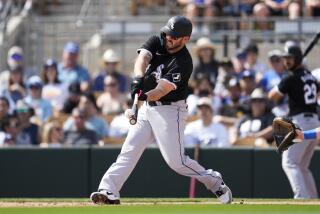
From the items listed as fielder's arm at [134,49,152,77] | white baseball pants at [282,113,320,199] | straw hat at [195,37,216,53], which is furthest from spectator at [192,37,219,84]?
fielder's arm at [134,49,152,77]

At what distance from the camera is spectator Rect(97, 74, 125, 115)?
16153 millimetres

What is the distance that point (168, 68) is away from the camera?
32.7 ft

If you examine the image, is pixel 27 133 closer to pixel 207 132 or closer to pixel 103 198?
pixel 207 132

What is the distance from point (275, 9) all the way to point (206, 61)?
2.20 meters

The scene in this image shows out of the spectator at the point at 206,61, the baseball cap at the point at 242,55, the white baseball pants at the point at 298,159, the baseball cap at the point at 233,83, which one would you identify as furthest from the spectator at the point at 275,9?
the white baseball pants at the point at 298,159

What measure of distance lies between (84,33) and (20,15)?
1347mm

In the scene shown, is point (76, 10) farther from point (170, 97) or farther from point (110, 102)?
point (170, 97)

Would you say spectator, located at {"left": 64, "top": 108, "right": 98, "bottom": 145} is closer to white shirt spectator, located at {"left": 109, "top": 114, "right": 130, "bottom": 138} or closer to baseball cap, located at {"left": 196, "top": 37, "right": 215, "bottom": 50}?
white shirt spectator, located at {"left": 109, "top": 114, "right": 130, "bottom": 138}

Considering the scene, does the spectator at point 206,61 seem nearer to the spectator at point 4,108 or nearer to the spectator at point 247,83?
the spectator at point 247,83

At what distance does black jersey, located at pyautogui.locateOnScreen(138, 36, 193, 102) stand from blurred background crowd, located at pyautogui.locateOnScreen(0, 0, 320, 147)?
447 centimetres

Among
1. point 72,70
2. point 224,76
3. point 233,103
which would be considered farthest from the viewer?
point 72,70

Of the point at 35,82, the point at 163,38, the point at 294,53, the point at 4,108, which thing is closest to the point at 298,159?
the point at 294,53

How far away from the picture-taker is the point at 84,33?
19281 mm

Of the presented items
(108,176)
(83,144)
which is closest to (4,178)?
(83,144)
